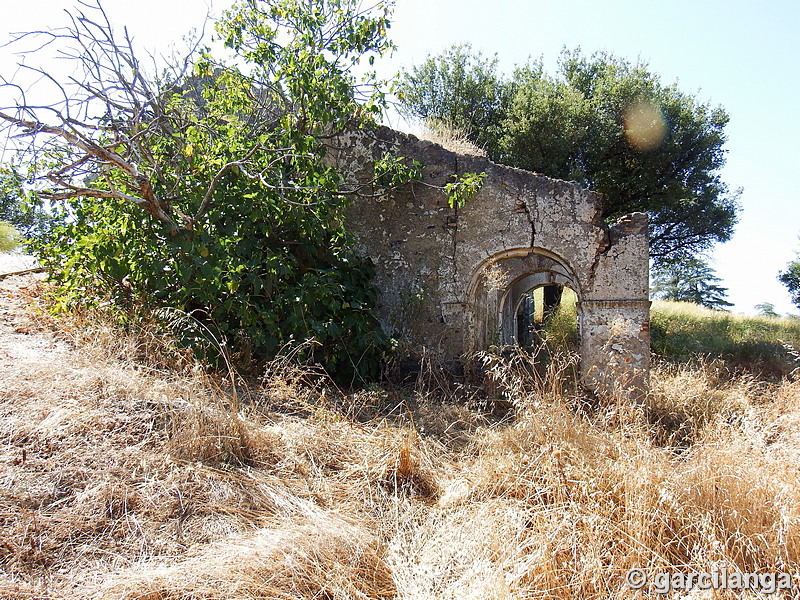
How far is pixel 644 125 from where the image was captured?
14.7 metres

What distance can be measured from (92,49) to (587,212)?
5.88 m

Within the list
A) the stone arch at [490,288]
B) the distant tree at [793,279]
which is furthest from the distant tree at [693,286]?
the stone arch at [490,288]

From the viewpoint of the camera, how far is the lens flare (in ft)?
47.7

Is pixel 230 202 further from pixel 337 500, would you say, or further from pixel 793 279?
pixel 793 279

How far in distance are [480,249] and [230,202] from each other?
10.9ft

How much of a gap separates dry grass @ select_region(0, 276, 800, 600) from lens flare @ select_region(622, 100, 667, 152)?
11.8 meters

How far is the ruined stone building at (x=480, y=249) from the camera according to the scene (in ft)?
21.9

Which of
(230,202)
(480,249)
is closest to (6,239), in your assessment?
(230,202)

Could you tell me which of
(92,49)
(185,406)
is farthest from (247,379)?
(92,49)

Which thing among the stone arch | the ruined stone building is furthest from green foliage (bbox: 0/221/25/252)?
the stone arch

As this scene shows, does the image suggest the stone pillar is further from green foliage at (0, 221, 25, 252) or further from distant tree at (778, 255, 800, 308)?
distant tree at (778, 255, 800, 308)

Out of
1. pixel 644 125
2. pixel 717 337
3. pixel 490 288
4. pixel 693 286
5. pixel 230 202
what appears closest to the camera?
pixel 230 202

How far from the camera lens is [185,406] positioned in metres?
4.12

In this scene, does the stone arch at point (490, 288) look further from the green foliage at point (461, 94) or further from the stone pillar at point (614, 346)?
the green foliage at point (461, 94)
